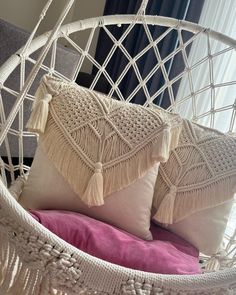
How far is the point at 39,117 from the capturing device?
3.09ft

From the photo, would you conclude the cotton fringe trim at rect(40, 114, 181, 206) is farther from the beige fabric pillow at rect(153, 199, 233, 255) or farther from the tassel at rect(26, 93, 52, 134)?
the beige fabric pillow at rect(153, 199, 233, 255)

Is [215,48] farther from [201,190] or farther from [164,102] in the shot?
[201,190]

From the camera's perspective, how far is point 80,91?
3.38 feet

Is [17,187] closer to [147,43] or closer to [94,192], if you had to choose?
[94,192]

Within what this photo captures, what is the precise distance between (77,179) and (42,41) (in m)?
0.41

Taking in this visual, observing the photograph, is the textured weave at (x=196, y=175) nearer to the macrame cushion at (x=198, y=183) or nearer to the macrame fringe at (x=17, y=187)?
the macrame cushion at (x=198, y=183)

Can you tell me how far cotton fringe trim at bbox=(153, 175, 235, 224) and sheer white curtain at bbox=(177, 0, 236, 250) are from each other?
644mm

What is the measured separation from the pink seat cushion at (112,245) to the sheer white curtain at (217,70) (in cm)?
87

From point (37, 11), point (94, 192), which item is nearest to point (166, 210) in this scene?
point (94, 192)

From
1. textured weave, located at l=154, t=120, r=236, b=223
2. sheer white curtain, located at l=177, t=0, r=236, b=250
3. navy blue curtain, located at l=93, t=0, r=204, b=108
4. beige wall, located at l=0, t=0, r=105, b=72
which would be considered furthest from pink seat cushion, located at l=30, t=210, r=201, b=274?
beige wall, located at l=0, t=0, r=105, b=72

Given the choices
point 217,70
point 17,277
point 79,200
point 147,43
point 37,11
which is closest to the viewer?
point 17,277

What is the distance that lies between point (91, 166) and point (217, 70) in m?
1.00

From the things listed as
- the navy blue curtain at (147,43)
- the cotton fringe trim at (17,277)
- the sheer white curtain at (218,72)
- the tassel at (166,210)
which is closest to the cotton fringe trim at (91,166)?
the tassel at (166,210)

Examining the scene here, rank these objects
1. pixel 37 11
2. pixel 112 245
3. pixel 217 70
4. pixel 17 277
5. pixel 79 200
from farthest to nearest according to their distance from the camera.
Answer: pixel 37 11 → pixel 217 70 → pixel 79 200 → pixel 112 245 → pixel 17 277
